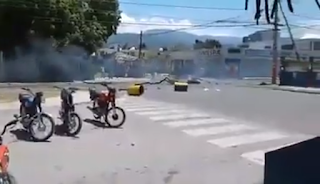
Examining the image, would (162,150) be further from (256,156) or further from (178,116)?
(178,116)

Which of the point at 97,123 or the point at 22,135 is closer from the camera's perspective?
the point at 22,135

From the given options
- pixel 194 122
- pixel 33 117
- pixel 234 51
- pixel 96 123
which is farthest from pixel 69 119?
pixel 234 51

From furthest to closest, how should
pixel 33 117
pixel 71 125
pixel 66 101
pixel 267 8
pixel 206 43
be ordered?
pixel 206 43 < pixel 66 101 < pixel 71 125 < pixel 33 117 < pixel 267 8

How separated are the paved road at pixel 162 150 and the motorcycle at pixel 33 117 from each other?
1.17ft

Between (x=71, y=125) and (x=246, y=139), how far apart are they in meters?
3.73

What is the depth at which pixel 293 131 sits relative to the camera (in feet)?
47.2

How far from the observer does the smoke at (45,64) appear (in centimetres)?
4628

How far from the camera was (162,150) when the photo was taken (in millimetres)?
10750

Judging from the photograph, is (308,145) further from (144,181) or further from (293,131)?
(293,131)

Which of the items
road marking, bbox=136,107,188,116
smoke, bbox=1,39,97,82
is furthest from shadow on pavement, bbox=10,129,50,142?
smoke, bbox=1,39,97,82

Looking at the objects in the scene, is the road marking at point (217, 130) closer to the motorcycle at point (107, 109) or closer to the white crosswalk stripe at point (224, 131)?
the white crosswalk stripe at point (224, 131)

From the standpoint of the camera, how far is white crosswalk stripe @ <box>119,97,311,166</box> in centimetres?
1155

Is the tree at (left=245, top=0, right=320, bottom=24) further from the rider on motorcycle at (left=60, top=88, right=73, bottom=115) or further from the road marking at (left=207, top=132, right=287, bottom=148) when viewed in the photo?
the rider on motorcycle at (left=60, top=88, right=73, bottom=115)

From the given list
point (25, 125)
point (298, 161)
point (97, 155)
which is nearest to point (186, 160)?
point (97, 155)
